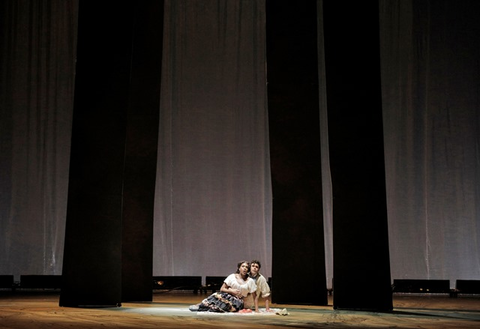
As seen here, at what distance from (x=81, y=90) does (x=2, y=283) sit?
297 inches

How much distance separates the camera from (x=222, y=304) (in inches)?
427

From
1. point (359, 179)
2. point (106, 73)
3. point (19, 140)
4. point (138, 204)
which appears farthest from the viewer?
point (19, 140)

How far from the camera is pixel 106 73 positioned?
465 inches

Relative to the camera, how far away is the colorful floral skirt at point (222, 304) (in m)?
10.8

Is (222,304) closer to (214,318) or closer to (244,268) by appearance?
(244,268)

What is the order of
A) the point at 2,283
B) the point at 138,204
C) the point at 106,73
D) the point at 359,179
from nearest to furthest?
the point at 359,179, the point at 106,73, the point at 138,204, the point at 2,283

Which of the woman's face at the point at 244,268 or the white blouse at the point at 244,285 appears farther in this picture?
the white blouse at the point at 244,285

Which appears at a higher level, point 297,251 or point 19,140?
point 19,140

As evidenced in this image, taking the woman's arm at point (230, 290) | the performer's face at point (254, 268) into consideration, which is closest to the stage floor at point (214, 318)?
the woman's arm at point (230, 290)

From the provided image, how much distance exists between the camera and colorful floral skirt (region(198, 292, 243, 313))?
1080 centimetres

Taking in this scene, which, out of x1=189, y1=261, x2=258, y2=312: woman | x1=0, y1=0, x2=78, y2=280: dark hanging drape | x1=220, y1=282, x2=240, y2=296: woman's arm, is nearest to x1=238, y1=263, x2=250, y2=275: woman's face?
x1=189, y1=261, x2=258, y2=312: woman

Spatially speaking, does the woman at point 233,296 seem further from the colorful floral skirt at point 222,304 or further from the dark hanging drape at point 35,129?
the dark hanging drape at point 35,129

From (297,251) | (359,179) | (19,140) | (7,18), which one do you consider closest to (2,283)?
(19,140)

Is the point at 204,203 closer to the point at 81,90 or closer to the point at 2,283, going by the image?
the point at 2,283
